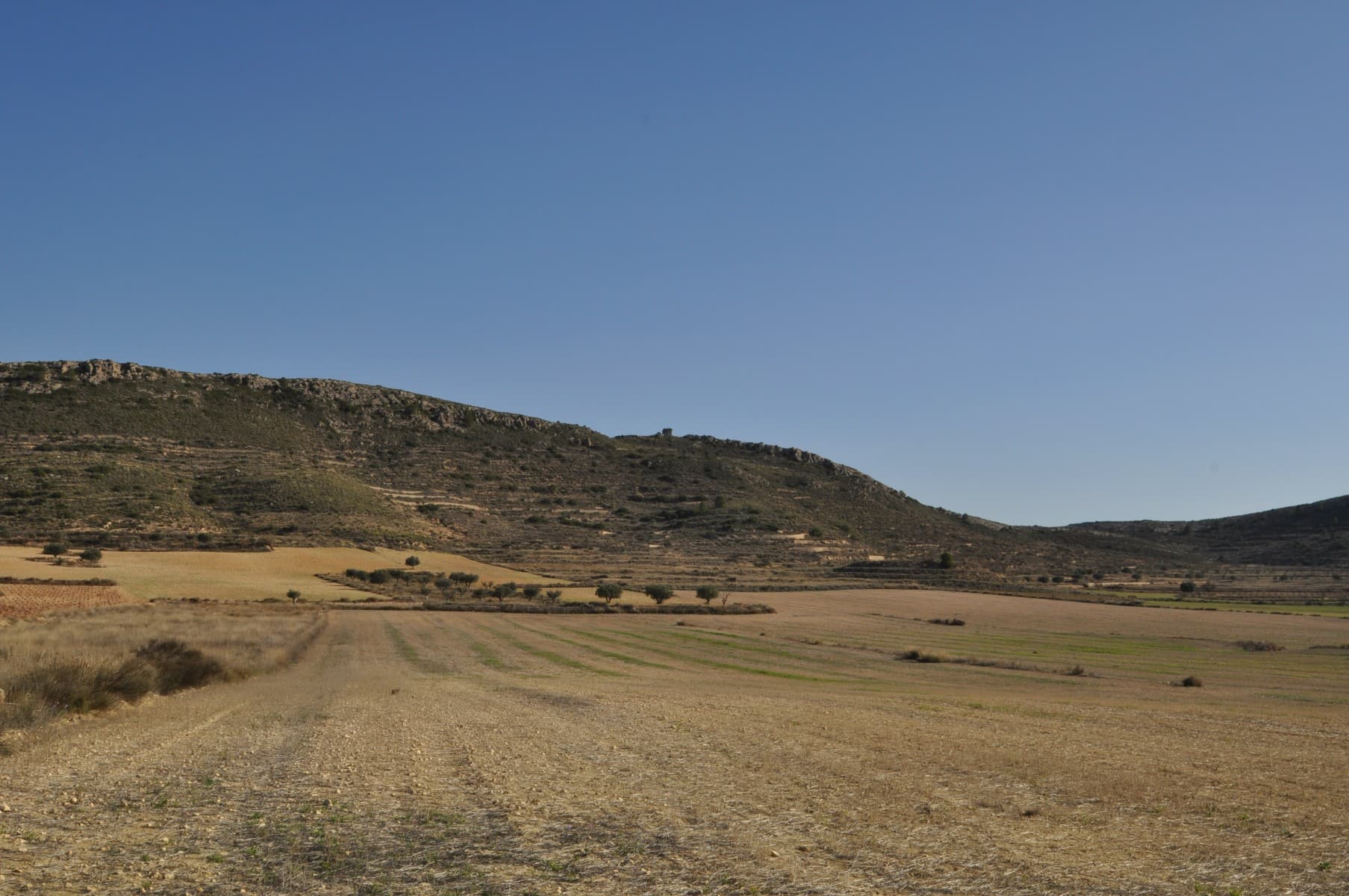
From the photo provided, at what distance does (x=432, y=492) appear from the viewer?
125812 millimetres

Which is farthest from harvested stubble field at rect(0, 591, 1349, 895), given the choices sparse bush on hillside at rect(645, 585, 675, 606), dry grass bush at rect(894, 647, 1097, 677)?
sparse bush on hillside at rect(645, 585, 675, 606)

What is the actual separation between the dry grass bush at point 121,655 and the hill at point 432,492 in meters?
46.5

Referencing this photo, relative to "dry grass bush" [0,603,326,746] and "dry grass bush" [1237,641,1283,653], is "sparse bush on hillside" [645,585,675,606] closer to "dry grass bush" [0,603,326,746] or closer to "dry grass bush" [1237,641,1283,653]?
"dry grass bush" [0,603,326,746]

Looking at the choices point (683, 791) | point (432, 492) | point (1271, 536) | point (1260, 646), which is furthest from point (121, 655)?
point (1271, 536)

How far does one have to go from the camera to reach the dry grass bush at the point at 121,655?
2048 centimetres

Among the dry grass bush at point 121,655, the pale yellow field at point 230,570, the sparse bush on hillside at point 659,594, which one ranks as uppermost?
the pale yellow field at point 230,570

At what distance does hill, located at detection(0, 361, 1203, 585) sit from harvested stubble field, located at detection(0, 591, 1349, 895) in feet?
234

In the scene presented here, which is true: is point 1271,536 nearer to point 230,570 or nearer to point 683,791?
point 230,570

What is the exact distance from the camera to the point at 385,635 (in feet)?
161

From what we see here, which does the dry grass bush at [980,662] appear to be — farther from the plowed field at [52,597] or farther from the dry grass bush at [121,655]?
the plowed field at [52,597]

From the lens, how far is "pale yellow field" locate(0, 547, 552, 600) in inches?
2566

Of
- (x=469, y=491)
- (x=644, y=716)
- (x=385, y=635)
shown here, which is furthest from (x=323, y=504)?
(x=644, y=716)

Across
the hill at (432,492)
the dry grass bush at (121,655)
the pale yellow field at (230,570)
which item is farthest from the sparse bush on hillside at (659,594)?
the dry grass bush at (121,655)

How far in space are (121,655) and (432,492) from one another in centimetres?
10152
